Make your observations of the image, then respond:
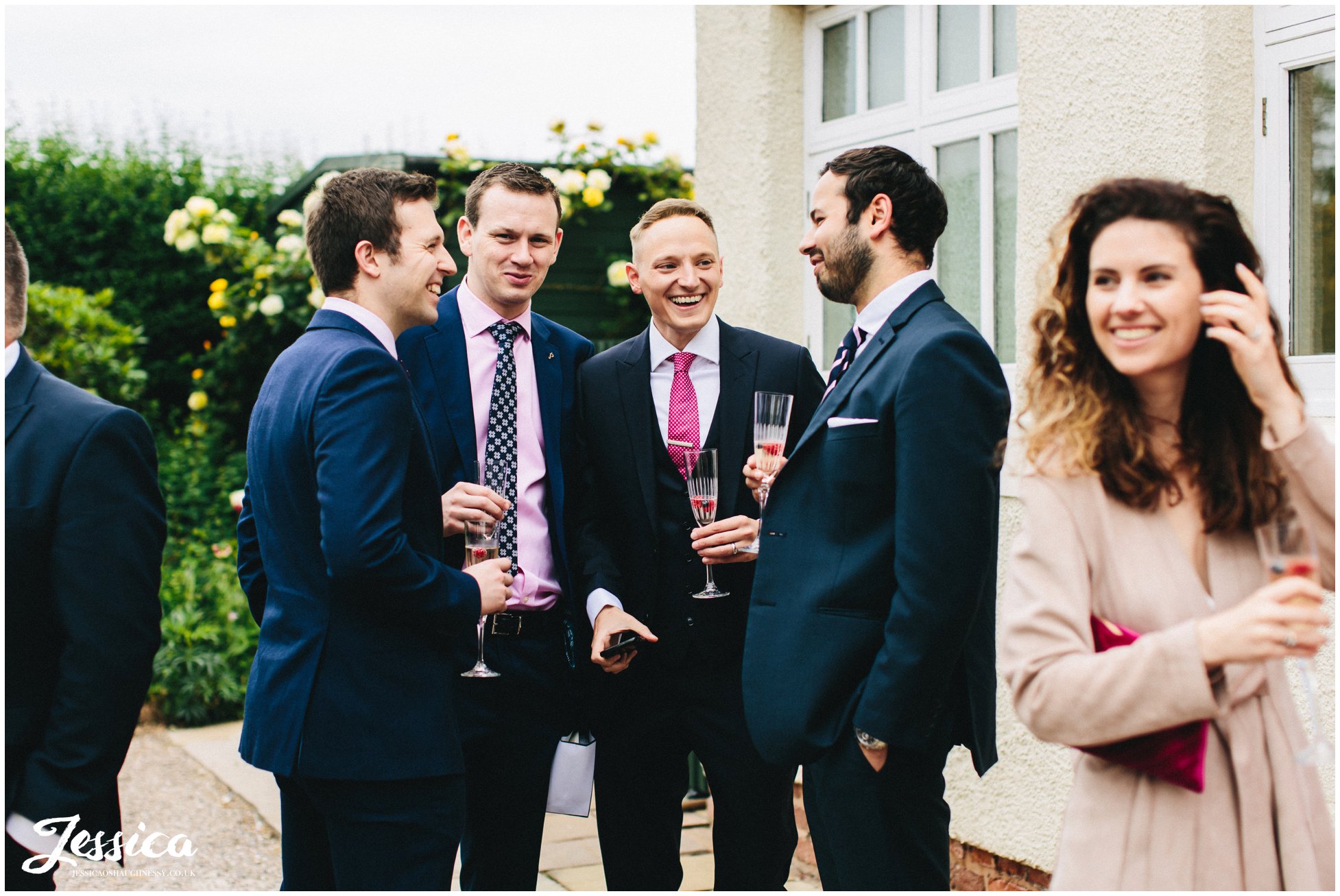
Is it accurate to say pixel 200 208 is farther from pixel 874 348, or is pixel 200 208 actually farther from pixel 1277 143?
pixel 1277 143

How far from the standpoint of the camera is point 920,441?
244cm

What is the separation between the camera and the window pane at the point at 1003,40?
4203 mm

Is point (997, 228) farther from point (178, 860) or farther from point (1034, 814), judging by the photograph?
point (178, 860)

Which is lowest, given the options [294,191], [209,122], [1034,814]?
[1034,814]

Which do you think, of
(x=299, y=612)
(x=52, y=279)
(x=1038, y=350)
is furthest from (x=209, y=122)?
(x=1038, y=350)

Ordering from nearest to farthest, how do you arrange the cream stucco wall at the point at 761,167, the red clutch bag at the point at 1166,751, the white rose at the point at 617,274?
the red clutch bag at the point at 1166,751 < the cream stucco wall at the point at 761,167 < the white rose at the point at 617,274

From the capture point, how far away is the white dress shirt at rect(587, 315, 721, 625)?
3.46 meters

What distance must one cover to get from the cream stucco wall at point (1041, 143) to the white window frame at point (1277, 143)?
1.4 inches

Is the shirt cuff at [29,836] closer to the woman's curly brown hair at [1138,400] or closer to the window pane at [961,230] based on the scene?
the woman's curly brown hair at [1138,400]

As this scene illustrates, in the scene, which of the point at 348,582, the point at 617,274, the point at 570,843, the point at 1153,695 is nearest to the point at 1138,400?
the point at 1153,695

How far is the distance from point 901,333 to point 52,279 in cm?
896

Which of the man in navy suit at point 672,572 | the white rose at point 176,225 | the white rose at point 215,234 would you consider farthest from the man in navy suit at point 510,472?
the white rose at point 176,225

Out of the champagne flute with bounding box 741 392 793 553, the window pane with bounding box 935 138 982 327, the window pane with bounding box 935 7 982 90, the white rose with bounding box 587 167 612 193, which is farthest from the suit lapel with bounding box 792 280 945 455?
the white rose with bounding box 587 167 612 193

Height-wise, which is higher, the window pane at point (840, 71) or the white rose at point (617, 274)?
the window pane at point (840, 71)
